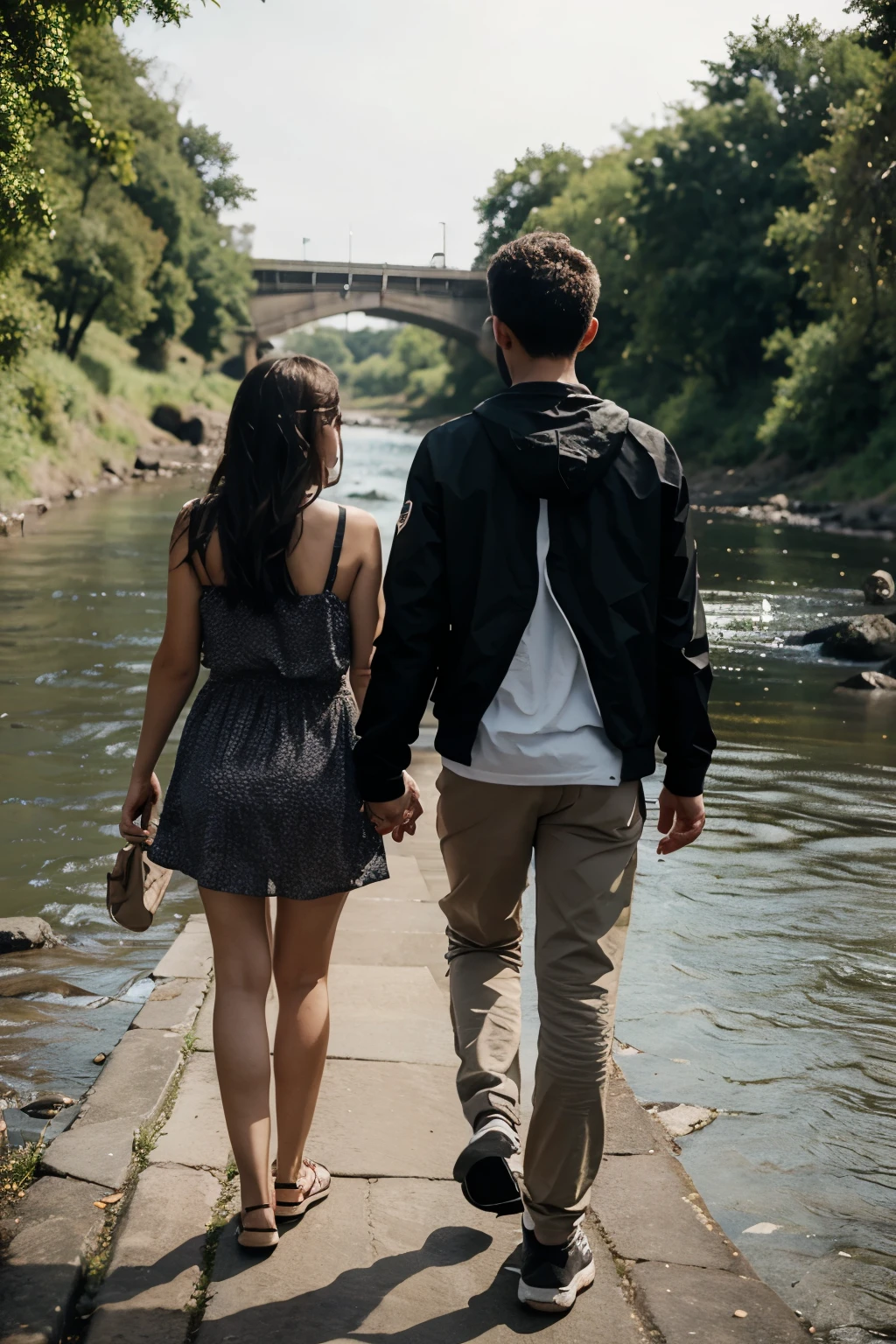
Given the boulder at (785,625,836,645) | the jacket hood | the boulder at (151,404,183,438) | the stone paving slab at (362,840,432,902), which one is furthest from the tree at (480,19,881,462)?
the jacket hood

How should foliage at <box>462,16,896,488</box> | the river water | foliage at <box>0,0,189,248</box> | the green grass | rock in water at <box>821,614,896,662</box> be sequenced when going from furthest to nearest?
foliage at <box>462,16,896,488</box>, the green grass, rock in water at <box>821,614,896,662</box>, foliage at <box>0,0,189,248</box>, the river water

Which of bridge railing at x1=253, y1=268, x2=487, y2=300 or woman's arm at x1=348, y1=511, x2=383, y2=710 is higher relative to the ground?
bridge railing at x1=253, y1=268, x2=487, y2=300

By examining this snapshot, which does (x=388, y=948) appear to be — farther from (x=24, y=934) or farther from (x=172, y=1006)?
(x=24, y=934)

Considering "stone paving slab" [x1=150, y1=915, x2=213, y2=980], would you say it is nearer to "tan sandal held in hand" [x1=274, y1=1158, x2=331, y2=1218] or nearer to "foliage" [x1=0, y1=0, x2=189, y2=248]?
"tan sandal held in hand" [x1=274, y1=1158, x2=331, y2=1218]

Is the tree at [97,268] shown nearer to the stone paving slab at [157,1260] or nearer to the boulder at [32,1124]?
the boulder at [32,1124]

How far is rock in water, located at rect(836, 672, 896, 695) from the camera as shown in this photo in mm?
13008

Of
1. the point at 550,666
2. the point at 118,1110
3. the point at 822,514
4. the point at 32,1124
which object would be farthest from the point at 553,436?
the point at 822,514

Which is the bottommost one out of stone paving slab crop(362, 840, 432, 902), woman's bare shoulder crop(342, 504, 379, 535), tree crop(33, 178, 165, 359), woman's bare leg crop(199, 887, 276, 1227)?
stone paving slab crop(362, 840, 432, 902)

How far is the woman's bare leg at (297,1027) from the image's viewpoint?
311 cm

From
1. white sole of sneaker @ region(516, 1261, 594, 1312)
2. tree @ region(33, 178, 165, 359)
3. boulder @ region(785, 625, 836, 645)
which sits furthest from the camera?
tree @ region(33, 178, 165, 359)

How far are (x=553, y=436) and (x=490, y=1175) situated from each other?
4.79 ft

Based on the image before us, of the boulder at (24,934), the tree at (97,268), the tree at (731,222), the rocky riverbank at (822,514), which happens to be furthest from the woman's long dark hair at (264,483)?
the tree at (731,222)

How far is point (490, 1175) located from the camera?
288 cm

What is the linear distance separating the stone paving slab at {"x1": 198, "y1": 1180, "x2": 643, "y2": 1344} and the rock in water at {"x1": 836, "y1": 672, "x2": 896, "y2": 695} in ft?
34.1
